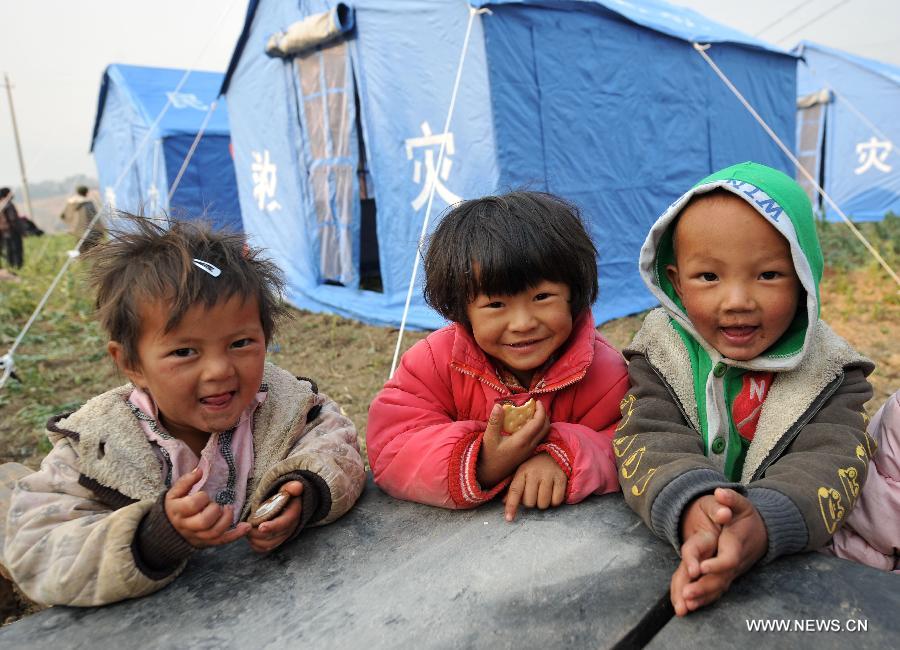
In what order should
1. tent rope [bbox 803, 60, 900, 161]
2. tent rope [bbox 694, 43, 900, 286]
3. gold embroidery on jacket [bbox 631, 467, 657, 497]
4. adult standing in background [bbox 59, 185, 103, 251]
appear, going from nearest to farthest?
gold embroidery on jacket [bbox 631, 467, 657, 497] < tent rope [bbox 694, 43, 900, 286] < tent rope [bbox 803, 60, 900, 161] < adult standing in background [bbox 59, 185, 103, 251]

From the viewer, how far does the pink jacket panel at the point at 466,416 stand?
129 cm

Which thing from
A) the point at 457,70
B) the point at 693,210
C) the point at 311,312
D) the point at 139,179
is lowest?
the point at 311,312

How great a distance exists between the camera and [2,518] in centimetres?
163

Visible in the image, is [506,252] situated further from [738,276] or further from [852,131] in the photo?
[852,131]

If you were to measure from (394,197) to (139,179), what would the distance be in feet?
25.1

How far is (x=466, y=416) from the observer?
1.52 m

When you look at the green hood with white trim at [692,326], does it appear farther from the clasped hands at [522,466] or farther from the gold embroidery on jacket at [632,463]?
the clasped hands at [522,466]

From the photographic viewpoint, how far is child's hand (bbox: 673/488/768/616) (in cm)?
91

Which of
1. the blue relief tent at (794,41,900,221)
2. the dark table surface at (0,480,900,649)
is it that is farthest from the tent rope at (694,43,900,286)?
the blue relief tent at (794,41,900,221)

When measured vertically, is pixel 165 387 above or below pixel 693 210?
below

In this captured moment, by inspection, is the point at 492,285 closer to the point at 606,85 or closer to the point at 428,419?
the point at 428,419

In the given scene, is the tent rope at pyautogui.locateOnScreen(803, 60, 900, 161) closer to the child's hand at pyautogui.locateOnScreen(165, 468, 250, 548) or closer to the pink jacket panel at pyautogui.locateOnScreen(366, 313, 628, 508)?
the pink jacket panel at pyautogui.locateOnScreen(366, 313, 628, 508)

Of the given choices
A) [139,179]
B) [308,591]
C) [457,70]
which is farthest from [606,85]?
[139,179]

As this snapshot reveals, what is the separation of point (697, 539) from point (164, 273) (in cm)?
108
